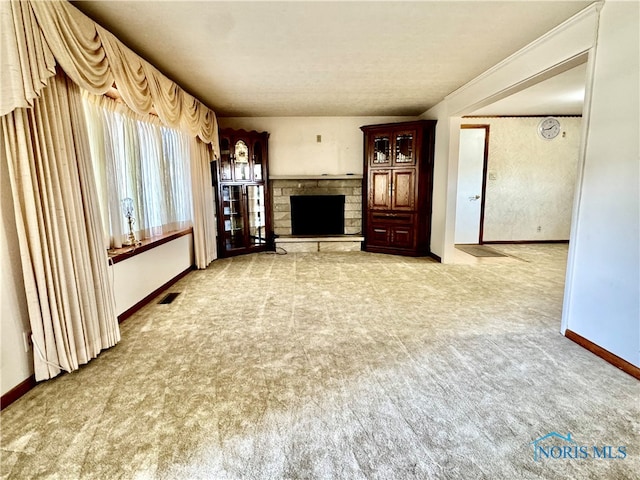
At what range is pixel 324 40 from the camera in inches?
110

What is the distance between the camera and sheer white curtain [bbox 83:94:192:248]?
2.95 m

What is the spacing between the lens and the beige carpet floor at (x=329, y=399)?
4.72 ft

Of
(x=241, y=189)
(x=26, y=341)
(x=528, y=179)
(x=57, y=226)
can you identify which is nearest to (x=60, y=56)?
(x=57, y=226)

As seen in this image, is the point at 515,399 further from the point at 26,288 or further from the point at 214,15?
the point at 214,15

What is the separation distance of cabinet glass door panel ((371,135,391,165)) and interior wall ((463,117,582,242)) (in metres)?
1.79

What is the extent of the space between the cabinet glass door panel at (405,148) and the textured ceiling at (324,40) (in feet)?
3.81

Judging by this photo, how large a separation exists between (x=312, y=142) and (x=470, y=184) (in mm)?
Answer: 3276

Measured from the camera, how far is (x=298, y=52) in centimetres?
304

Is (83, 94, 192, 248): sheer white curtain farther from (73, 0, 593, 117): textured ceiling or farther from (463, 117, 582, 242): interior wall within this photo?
(463, 117, 582, 242): interior wall

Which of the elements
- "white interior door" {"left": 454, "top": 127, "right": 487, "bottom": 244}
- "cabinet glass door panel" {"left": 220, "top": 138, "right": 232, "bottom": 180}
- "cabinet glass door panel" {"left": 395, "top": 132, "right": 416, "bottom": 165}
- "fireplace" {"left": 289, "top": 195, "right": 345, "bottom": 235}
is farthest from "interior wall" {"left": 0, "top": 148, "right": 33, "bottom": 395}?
"white interior door" {"left": 454, "top": 127, "right": 487, "bottom": 244}

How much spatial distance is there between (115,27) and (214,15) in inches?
32.8

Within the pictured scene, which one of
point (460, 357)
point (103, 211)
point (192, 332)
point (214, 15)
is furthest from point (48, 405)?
point (214, 15)

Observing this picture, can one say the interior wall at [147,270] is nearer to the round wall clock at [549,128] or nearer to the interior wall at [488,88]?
the interior wall at [488,88]

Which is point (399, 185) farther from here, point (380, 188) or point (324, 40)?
point (324, 40)
